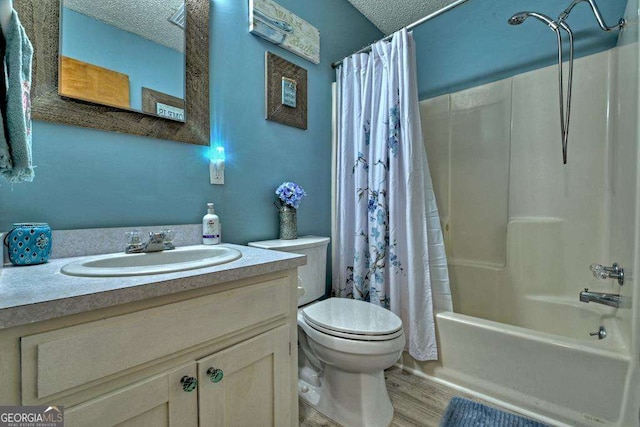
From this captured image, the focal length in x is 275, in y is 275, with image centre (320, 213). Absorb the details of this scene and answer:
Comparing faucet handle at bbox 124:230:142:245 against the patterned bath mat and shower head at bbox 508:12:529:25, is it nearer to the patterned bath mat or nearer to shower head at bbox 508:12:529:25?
the patterned bath mat

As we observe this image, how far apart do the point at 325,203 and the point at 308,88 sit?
75 centimetres

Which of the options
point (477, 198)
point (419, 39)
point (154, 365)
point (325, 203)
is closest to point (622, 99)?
point (477, 198)

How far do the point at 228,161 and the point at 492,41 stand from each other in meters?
1.90

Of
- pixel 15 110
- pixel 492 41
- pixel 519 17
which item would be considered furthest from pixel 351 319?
pixel 492 41

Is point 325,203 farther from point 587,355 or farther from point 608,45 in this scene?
point 608,45

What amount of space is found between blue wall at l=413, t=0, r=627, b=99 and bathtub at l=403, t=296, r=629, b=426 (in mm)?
1462

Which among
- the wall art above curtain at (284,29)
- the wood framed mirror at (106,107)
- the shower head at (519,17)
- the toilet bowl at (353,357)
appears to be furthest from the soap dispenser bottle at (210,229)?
the shower head at (519,17)

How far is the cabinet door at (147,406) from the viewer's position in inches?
21.8

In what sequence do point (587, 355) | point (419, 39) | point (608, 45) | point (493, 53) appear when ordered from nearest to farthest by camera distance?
1. point (587, 355)
2. point (608, 45)
3. point (493, 53)
4. point (419, 39)

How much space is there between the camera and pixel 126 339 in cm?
59

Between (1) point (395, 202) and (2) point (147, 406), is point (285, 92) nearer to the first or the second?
(1) point (395, 202)

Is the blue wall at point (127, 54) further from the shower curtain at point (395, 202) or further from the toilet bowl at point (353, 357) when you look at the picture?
the toilet bowl at point (353, 357)

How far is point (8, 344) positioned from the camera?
47 cm

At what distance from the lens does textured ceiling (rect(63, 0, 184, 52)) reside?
98 cm
